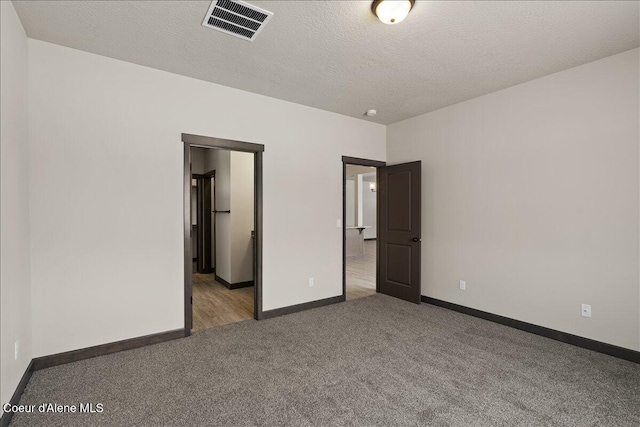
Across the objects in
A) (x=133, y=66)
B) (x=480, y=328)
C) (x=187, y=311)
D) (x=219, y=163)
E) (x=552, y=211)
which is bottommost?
(x=480, y=328)

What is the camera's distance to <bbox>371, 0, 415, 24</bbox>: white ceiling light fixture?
2.07m

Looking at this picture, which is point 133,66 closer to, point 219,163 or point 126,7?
point 126,7

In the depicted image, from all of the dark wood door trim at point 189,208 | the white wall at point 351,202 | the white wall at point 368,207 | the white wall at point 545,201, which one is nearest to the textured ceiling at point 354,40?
the white wall at point 545,201

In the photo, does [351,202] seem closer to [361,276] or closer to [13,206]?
[361,276]

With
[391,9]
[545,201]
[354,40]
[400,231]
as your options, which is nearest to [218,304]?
[400,231]

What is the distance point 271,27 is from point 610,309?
3893mm

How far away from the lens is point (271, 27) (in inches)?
96.1

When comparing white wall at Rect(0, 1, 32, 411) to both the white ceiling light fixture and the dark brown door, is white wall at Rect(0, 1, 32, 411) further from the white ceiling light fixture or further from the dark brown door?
the dark brown door

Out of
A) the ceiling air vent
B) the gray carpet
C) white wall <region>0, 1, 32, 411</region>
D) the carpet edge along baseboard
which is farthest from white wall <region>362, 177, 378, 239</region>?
white wall <region>0, 1, 32, 411</region>

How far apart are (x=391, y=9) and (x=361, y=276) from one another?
5147 mm

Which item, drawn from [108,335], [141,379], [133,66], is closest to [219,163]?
[133,66]

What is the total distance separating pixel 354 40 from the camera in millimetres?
2619

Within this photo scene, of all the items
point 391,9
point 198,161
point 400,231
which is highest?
point 391,9

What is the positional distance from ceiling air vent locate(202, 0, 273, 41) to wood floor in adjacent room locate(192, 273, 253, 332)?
9.88 feet
